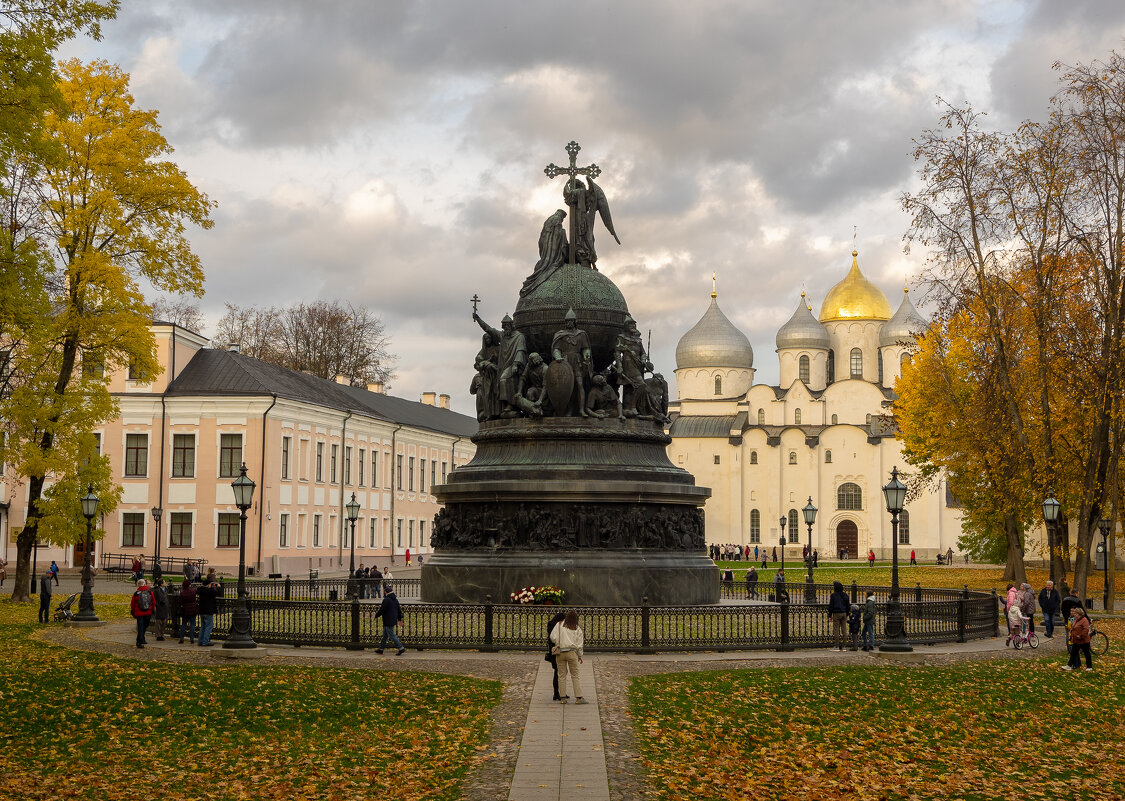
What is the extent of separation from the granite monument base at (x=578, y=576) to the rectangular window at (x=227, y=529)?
99.5 feet

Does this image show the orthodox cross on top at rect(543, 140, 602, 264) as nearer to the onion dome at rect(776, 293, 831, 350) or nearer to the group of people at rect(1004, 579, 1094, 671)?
the group of people at rect(1004, 579, 1094, 671)

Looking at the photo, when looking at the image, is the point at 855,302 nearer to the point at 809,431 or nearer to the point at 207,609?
the point at 809,431

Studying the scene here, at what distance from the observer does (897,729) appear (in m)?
13.9

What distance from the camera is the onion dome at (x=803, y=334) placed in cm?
10794

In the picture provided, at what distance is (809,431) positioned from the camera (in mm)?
100312

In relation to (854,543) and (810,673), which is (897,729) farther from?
(854,543)

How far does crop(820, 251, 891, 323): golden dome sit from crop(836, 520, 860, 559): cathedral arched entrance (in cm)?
2048

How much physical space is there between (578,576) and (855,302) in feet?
293

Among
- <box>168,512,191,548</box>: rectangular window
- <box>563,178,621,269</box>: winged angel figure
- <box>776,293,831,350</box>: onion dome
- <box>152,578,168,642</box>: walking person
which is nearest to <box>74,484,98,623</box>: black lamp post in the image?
<box>152,578,168,642</box>: walking person

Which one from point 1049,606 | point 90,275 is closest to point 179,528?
point 90,275

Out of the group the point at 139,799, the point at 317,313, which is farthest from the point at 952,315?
the point at 317,313

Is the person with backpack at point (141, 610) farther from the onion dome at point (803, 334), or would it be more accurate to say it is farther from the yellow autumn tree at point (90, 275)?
the onion dome at point (803, 334)

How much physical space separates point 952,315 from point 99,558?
123 feet

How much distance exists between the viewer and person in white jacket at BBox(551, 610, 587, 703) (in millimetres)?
14938
